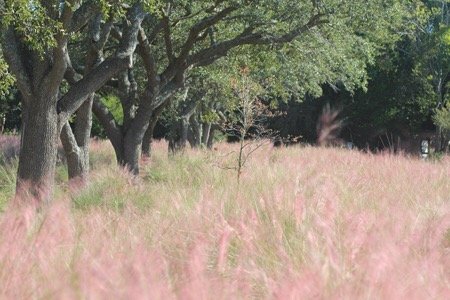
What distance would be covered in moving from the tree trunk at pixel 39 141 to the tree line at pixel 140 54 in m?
0.01

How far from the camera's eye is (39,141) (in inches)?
384

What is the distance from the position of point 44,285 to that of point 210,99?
1979 centimetres

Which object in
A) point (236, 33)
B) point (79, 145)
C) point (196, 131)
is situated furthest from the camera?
point (196, 131)

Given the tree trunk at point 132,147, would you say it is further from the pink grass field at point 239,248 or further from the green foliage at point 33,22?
the pink grass field at point 239,248

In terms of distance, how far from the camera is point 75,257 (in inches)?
159

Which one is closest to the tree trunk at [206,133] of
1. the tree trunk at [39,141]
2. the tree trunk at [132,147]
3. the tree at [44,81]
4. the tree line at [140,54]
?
the tree line at [140,54]

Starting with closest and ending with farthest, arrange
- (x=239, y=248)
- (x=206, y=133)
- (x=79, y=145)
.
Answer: (x=239, y=248) → (x=79, y=145) → (x=206, y=133)

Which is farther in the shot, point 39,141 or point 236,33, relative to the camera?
point 236,33

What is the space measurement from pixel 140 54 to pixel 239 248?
33.9 ft

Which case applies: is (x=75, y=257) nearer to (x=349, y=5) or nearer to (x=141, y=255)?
(x=141, y=255)

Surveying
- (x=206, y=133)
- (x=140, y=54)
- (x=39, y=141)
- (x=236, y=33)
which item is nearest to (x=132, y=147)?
(x=140, y=54)

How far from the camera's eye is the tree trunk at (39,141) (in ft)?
31.6

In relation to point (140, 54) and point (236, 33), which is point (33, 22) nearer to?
point (140, 54)

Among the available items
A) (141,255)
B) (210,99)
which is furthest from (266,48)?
(141,255)
